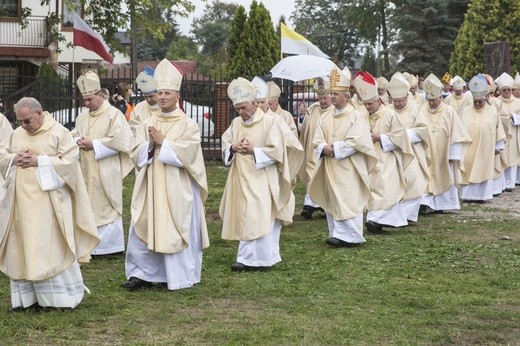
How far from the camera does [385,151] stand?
590 inches

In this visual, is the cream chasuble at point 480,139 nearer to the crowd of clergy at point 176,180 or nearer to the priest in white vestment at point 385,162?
the crowd of clergy at point 176,180

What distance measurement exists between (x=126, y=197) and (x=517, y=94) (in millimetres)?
7945

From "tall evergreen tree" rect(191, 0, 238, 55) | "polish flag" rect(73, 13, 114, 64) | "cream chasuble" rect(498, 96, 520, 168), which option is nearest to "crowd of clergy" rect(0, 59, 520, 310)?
"cream chasuble" rect(498, 96, 520, 168)

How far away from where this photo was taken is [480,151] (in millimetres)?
19578

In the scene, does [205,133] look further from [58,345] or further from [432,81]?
[58,345]

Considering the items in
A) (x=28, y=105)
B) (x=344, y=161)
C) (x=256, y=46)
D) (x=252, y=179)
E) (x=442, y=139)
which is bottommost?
(x=252, y=179)

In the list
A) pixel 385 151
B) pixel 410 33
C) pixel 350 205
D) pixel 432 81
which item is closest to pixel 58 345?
pixel 350 205

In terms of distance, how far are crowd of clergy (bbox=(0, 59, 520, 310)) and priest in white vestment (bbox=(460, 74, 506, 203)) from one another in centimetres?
218

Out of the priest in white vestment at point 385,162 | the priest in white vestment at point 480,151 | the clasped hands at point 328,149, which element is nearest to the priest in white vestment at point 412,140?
the priest in white vestment at point 385,162

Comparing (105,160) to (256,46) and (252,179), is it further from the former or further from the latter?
(256,46)

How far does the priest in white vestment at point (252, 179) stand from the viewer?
11969 millimetres

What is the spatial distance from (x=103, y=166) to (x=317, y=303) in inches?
150

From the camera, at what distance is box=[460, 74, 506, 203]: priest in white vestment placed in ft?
63.9

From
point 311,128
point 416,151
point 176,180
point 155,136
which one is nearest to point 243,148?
point 176,180
